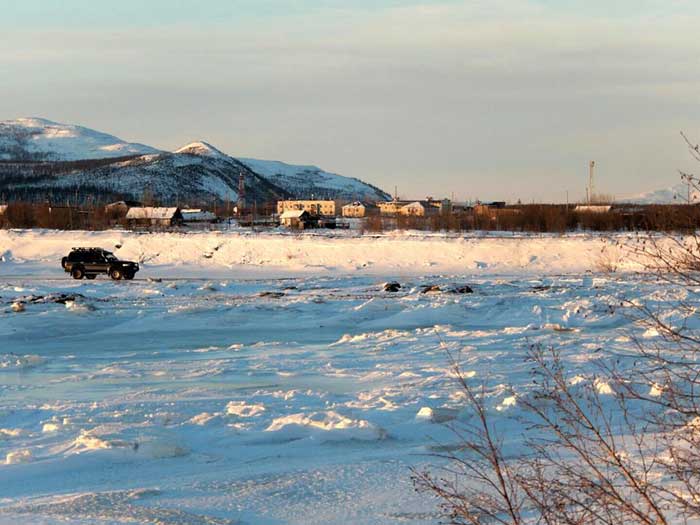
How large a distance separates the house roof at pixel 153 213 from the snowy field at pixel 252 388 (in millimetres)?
91343

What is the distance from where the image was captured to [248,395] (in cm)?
1524

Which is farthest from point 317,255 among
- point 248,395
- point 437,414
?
point 437,414

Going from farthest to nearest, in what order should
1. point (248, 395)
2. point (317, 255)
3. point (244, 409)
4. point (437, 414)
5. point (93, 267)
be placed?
point (317, 255) → point (93, 267) → point (248, 395) → point (244, 409) → point (437, 414)

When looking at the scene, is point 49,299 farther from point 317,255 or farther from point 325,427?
point 317,255

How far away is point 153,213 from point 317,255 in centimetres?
7704

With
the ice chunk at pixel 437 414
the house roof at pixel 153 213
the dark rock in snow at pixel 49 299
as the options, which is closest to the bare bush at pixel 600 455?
the ice chunk at pixel 437 414

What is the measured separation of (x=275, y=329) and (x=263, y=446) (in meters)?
13.4

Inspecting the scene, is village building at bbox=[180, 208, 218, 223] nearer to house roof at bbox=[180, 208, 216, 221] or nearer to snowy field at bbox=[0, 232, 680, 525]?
house roof at bbox=[180, 208, 216, 221]

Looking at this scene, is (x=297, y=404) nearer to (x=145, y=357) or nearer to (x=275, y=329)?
(x=145, y=357)

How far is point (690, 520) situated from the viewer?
852 cm

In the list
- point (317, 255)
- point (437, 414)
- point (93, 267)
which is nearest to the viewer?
point (437, 414)

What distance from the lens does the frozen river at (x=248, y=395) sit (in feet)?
32.7

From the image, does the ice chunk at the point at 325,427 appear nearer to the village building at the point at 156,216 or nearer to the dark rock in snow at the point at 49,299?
the dark rock in snow at the point at 49,299

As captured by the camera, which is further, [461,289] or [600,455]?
[461,289]
